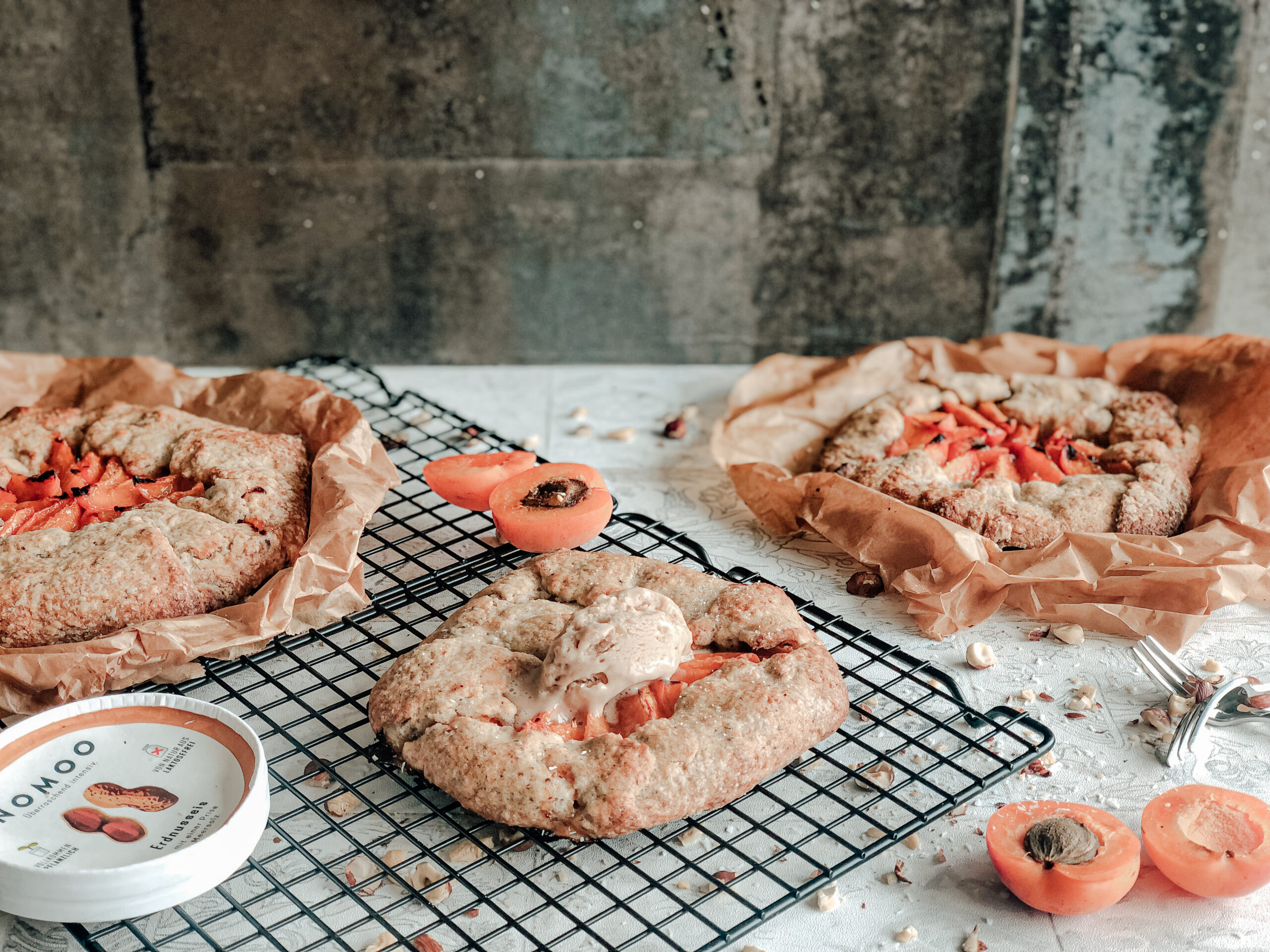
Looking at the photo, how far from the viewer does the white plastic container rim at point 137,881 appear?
1.64 meters

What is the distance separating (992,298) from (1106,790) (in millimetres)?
2300

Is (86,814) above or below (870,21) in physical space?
below

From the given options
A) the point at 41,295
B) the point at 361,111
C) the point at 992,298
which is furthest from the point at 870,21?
the point at 41,295

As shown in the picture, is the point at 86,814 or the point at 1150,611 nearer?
the point at 86,814

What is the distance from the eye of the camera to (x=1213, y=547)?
259 centimetres

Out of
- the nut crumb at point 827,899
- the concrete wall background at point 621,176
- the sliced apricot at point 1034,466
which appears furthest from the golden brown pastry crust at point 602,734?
the concrete wall background at point 621,176

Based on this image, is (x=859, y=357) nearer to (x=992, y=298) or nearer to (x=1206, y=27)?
(x=992, y=298)

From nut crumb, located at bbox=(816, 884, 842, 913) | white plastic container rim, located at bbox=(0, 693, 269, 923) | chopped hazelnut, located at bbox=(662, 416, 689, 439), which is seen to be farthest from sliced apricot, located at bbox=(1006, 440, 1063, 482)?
white plastic container rim, located at bbox=(0, 693, 269, 923)

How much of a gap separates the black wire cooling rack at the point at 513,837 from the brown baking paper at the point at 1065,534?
306 millimetres

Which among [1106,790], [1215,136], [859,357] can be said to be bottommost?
[1106,790]

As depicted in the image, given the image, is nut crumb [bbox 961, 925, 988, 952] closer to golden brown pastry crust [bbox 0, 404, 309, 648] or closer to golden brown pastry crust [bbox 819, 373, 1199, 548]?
Result: golden brown pastry crust [bbox 819, 373, 1199, 548]

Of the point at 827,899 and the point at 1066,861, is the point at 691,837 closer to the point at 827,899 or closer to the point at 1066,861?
the point at 827,899

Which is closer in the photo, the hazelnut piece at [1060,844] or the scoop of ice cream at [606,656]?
the hazelnut piece at [1060,844]

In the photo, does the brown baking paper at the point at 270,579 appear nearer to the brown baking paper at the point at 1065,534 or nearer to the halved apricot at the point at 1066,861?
the brown baking paper at the point at 1065,534
